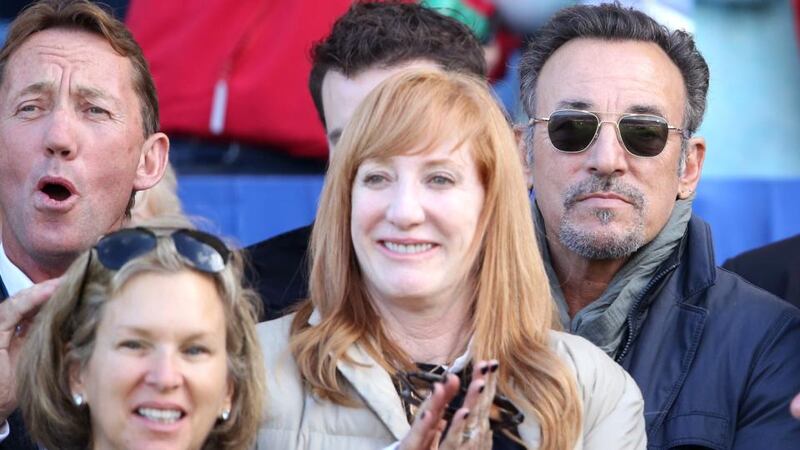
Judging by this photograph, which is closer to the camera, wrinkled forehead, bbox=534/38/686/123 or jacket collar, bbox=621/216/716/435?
jacket collar, bbox=621/216/716/435

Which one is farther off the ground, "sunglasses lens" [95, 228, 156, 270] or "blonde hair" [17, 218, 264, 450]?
"sunglasses lens" [95, 228, 156, 270]

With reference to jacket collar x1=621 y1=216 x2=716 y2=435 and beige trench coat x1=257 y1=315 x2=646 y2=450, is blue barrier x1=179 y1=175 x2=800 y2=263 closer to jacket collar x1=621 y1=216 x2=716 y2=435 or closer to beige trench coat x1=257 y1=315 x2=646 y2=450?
jacket collar x1=621 y1=216 x2=716 y2=435

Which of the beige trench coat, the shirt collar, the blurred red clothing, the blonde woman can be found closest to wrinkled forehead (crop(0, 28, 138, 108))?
the shirt collar

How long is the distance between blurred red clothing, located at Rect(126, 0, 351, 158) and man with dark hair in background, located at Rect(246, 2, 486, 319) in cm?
96

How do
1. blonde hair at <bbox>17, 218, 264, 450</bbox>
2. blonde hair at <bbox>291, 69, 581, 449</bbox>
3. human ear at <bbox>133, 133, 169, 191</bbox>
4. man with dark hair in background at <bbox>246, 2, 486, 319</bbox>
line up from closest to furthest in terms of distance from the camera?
blonde hair at <bbox>17, 218, 264, 450</bbox> < blonde hair at <bbox>291, 69, 581, 449</bbox> < human ear at <bbox>133, 133, 169, 191</bbox> < man with dark hair in background at <bbox>246, 2, 486, 319</bbox>

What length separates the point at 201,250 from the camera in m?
3.28

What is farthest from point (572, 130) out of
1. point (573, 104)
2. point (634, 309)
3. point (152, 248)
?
point (152, 248)

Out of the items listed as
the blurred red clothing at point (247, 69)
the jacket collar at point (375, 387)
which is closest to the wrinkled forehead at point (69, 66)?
the jacket collar at point (375, 387)

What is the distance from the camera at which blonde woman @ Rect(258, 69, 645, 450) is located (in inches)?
135

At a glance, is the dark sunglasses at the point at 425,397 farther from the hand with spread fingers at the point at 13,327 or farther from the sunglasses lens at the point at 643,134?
the sunglasses lens at the point at 643,134

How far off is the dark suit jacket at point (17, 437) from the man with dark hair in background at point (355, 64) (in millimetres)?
1146

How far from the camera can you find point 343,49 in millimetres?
4844

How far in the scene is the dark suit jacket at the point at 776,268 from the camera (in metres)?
4.73

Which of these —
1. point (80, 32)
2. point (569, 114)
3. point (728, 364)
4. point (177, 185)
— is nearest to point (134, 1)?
point (177, 185)
